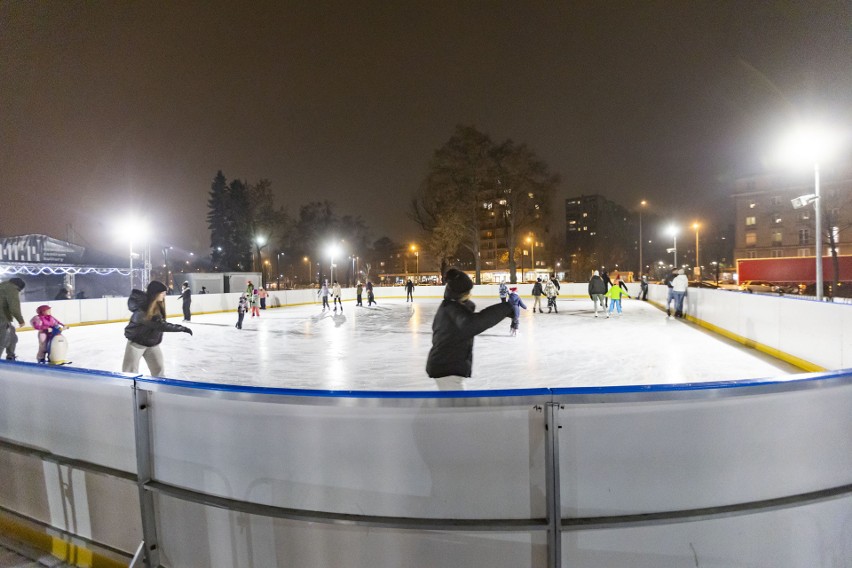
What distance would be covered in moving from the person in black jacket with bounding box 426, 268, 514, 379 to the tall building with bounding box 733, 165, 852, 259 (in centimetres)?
5832

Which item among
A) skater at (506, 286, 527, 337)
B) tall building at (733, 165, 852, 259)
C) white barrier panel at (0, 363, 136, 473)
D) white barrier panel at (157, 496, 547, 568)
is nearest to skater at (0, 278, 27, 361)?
white barrier panel at (0, 363, 136, 473)

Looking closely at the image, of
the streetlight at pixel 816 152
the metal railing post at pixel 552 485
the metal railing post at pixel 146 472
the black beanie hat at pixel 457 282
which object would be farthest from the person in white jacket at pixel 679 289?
the metal railing post at pixel 146 472

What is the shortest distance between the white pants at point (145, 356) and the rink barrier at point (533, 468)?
11.9 ft

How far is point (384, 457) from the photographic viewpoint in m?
2.13

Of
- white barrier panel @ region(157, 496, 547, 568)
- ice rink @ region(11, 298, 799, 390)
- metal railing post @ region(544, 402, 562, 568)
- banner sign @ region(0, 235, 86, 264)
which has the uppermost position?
banner sign @ region(0, 235, 86, 264)

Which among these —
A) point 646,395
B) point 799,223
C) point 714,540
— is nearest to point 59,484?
point 646,395

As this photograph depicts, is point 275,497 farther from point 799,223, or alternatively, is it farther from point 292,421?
point 799,223

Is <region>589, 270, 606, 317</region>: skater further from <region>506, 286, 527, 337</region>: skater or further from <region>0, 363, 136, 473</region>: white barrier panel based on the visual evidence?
<region>0, 363, 136, 473</region>: white barrier panel

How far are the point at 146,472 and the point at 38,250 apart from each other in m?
31.0

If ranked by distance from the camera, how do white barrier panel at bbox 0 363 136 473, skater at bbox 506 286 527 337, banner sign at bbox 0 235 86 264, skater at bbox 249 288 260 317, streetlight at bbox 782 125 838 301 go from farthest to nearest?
banner sign at bbox 0 235 86 264, skater at bbox 249 288 260 317, streetlight at bbox 782 125 838 301, skater at bbox 506 286 527 337, white barrier panel at bbox 0 363 136 473

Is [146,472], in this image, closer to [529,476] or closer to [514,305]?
[529,476]

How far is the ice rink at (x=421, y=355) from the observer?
7.51m

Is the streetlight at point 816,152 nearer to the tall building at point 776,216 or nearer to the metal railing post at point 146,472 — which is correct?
the metal railing post at point 146,472

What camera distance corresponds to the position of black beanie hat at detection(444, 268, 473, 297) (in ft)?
11.8
